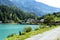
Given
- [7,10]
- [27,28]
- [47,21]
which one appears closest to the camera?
[27,28]

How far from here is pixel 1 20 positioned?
63.1 meters

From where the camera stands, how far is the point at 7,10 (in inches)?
2672

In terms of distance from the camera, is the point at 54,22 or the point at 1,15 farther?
the point at 1,15

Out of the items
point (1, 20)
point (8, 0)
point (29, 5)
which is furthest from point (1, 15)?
point (8, 0)

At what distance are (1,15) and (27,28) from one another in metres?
50.3

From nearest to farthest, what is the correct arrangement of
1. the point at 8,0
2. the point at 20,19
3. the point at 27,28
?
the point at 27,28
the point at 20,19
the point at 8,0

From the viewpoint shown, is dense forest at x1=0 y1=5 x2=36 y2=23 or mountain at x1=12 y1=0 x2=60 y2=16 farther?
dense forest at x1=0 y1=5 x2=36 y2=23

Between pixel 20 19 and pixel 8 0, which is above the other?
pixel 8 0

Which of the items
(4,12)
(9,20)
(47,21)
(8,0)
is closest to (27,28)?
(47,21)

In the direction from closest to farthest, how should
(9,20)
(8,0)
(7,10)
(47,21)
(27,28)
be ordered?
(27,28)
(47,21)
(9,20)
(7,10)
(8,0)

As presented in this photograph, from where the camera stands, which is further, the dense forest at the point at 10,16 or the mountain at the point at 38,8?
the dense forest at the point at 10,16

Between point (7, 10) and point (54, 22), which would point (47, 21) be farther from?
point (7, 10)

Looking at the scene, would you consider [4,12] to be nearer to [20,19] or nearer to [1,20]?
[1,20]

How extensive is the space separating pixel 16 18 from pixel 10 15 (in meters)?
4.62
